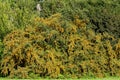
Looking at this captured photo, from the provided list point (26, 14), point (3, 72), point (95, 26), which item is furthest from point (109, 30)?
point (3, 72)

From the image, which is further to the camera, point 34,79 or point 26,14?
point 26,14

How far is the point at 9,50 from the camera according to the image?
1545 cm

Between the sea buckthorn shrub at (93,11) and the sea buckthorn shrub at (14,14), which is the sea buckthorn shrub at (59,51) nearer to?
the sea buckthorn shrub at (93,11)

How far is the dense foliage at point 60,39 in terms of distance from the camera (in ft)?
50.1

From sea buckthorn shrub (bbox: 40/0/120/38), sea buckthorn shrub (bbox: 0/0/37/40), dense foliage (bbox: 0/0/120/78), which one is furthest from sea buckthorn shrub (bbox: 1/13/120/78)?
sea buckthorn shrub (bbox: 0/0/37/40)

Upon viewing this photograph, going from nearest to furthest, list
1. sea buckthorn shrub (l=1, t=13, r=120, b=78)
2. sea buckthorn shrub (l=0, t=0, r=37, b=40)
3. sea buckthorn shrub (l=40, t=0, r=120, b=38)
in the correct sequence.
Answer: sea buckthorn shrub (l=1, t=13, r=120, b=78) → sea buckthorn shrub (l=0, t=0, r=37, b=40) → sea buckthorn shrub (l=40, t=0, r=120, b=38)

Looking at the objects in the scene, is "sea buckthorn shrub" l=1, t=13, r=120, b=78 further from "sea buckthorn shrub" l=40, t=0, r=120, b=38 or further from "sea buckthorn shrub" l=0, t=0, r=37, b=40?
"sea buckthorn shrub" l=0, t=0, r=37, b=40

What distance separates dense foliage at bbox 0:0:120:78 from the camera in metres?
15.3

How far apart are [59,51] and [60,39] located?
53 cm

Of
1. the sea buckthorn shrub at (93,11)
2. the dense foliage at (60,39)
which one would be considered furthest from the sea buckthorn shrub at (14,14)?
the sea buckthorn shrub at (93,11)

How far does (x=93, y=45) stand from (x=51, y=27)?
2104 millimetres

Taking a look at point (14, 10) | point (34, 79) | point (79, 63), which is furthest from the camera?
point (14, 10)

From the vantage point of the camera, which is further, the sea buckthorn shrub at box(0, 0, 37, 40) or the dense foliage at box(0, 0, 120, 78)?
the sea buckthorn shrub at box(0, 0, 37, 40)

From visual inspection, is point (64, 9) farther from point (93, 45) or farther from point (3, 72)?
point (3, 72)
